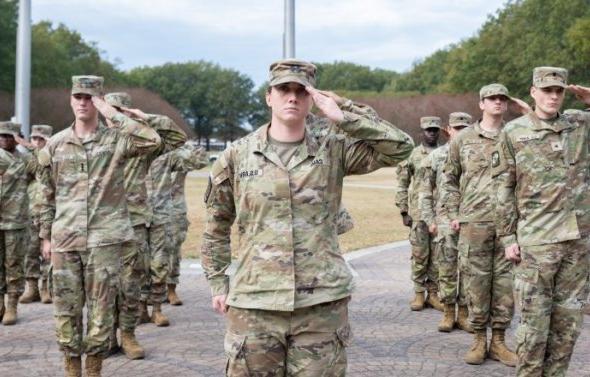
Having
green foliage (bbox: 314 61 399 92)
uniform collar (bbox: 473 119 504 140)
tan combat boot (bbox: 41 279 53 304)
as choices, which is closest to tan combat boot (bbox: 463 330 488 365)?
uniform collar (bbox: 473 119 504 140)

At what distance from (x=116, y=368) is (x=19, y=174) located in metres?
3.30

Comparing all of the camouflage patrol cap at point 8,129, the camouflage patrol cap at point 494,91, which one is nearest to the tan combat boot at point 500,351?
the camouflage patrol cap at point 494,91

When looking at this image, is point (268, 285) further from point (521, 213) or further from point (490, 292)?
point (490, 292)

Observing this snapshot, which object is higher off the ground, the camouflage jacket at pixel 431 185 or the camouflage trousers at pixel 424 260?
the camouflage jacket at pixel 431 185

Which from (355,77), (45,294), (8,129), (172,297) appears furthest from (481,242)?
(355,77)

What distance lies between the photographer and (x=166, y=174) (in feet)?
29.2

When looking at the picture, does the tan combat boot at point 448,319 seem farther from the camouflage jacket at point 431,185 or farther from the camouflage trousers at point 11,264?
the camouflage trousers at point 11,264

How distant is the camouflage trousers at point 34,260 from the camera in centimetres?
983

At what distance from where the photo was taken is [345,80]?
120m

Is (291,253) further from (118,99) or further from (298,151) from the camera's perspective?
(118,99)

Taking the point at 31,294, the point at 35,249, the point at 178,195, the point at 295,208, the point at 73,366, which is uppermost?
the point at 295,208

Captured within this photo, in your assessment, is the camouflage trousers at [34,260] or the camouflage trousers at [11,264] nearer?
the camouflage trousers at [11,264]

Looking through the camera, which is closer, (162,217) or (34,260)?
(162,217)

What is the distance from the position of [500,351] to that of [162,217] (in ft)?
13.2
